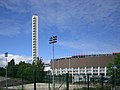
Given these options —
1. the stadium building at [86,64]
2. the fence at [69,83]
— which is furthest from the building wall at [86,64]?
the fence at [69,83]

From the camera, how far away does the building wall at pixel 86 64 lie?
129 metres

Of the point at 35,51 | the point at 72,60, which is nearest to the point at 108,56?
the point at 72,60

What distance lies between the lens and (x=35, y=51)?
193250mm

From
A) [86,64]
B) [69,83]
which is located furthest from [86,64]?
[69,83]

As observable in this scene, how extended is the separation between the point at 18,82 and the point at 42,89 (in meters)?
12.1

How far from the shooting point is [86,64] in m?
136

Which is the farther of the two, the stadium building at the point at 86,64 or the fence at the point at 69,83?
the stadium building at the point at 86,64

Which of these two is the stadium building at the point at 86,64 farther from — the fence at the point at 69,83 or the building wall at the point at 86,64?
the fence at the point at 69,83

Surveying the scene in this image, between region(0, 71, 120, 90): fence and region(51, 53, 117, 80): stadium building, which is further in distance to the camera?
region(51, 53, 117, 80): stadium building

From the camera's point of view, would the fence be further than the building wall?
No

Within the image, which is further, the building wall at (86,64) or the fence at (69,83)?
the building wall at (86,64)

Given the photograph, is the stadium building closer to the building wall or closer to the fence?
the building wall

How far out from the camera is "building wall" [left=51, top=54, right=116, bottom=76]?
129125 mm

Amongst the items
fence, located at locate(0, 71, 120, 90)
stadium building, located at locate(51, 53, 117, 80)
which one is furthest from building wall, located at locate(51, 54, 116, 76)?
fence, located at locate(0, 71, 120, 90)
